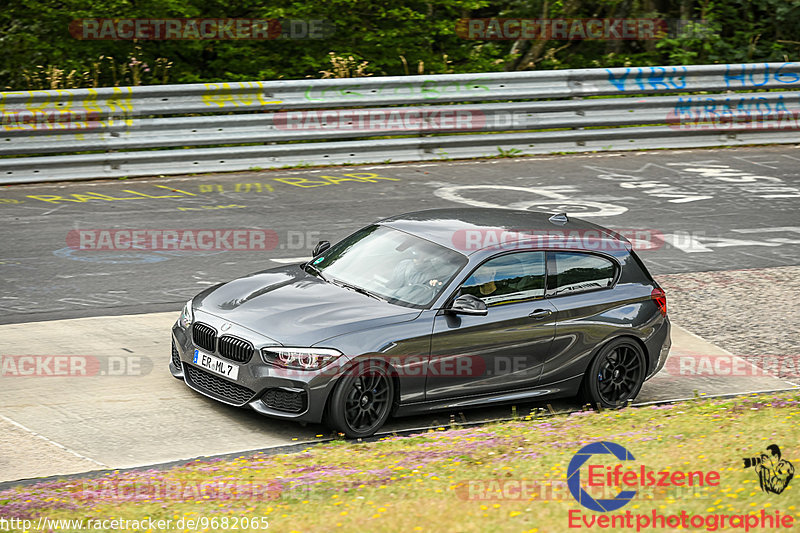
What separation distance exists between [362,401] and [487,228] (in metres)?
1.89

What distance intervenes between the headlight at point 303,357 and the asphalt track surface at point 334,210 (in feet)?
10.7

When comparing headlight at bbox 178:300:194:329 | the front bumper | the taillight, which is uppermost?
headlight at bbox 178:300:194:329

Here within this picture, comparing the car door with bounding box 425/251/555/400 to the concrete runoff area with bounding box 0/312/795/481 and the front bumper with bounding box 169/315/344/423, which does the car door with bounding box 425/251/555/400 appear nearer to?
the concrete runoff area with bounding box 0/312/795/481

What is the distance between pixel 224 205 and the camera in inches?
560

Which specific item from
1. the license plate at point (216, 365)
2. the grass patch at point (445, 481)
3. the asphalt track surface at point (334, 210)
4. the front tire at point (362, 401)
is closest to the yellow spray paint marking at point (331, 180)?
the asphalt track surface at point (334, 210)

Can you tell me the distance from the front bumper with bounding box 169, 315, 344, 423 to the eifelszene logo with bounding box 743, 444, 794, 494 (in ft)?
9.31

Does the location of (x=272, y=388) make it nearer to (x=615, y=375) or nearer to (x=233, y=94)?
(x=615, y=375)

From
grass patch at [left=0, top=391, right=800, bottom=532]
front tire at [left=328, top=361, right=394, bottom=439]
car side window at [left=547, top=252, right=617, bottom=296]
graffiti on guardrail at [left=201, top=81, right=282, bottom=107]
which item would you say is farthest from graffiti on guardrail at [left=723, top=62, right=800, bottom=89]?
front tire at [left=328, top=361, right=394, bottom=439]

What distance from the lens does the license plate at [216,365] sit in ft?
25.5

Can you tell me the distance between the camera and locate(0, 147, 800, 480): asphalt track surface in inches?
305

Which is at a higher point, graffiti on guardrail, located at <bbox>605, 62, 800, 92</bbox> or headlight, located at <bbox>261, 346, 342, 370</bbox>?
graffiti on guardrail, located at <bbox>605, 62, 800, 92</bbox>

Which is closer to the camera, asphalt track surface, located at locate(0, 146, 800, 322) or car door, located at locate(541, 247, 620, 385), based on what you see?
car door, located at locate(541, 247, 620, 385)

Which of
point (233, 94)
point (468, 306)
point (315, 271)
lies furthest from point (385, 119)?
point (468, 306)

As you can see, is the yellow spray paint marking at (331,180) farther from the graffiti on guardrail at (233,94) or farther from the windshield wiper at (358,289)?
the windshield wiper at (358,289)
